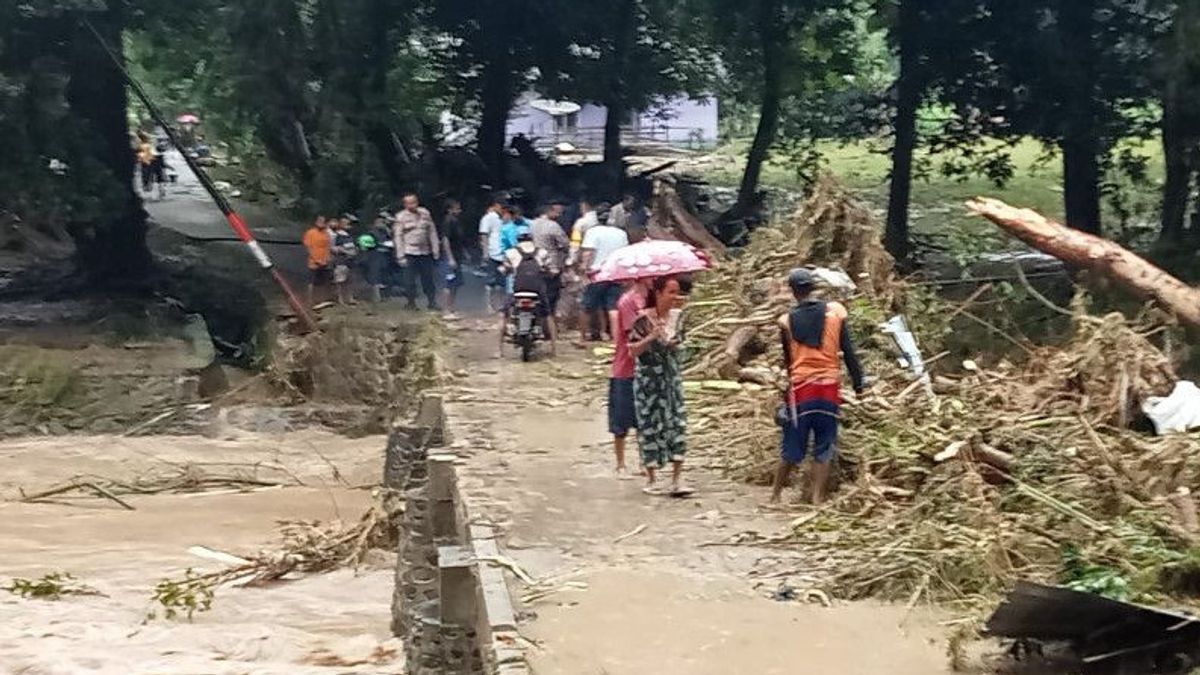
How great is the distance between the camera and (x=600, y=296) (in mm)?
17312

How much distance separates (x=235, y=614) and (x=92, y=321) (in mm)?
14045

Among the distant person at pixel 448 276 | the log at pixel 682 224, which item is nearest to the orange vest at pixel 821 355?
the log at pixel 682 224

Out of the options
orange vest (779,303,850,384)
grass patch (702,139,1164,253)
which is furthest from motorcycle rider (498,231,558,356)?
orange vest (779,303,850,384)

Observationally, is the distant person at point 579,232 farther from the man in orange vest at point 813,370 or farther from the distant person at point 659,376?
the man in orange vest at point 813,370

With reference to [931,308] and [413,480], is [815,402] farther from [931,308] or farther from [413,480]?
[931,308]

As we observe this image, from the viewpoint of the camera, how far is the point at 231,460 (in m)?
21.0

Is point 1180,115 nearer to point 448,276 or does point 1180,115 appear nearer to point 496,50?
point 448,276

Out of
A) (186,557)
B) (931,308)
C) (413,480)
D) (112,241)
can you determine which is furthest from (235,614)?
(112,241)

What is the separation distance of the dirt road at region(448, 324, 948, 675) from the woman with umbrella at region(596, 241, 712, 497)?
425mm

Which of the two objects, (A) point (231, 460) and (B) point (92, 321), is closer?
(A) point (231, 460)

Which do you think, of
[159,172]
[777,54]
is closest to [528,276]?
[777,54]

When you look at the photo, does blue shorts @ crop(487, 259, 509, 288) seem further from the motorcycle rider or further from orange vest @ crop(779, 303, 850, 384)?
orange vest @ crop(779, 303, 850, 384)

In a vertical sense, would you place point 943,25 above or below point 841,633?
above

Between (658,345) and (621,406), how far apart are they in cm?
83
